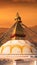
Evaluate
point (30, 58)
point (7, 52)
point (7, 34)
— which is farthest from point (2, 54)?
point (7, 34)

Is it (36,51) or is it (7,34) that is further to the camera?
(7,34)

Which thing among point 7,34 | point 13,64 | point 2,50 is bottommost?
point 13,64

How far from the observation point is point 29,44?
13.8 metres

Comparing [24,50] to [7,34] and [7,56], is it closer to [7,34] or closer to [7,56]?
[7,56]

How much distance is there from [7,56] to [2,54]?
32cm

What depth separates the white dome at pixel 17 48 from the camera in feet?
43.3

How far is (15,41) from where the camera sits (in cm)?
1372

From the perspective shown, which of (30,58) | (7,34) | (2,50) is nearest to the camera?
(30,58)

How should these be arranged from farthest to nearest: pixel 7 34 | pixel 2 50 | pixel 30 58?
pixel 7 34 < pixel 2 50 < pixel 30 58

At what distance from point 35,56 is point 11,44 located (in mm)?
1315

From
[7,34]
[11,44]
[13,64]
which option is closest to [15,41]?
[11,44]

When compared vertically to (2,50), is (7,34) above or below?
above

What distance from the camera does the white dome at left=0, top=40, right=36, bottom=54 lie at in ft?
43.3

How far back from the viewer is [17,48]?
1322 centimetres
